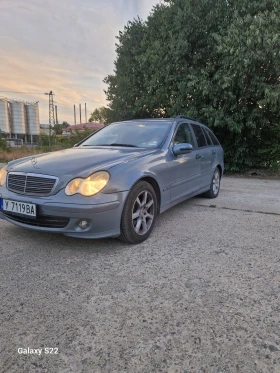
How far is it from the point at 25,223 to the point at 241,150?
7999 millimetres

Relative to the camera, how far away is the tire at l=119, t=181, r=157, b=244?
276 centimetres

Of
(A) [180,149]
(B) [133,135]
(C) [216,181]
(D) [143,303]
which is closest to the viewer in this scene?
(D) [143,303]

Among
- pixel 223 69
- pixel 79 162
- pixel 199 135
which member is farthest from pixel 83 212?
pixel 223 69

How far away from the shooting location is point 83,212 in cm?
249

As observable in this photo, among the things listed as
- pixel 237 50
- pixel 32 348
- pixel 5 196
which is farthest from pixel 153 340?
pixel 237 50

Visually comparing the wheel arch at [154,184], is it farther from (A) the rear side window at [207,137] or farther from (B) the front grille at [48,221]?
(A) the rear side window at [207,137]

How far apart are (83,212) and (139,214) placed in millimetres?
699

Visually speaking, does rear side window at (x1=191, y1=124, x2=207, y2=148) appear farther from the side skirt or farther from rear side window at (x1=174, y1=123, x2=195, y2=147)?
the side skirt

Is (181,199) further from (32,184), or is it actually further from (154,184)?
(32,184)

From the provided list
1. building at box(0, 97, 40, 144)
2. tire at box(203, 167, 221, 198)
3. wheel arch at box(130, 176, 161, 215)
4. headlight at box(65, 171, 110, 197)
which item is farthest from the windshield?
building at box(0, 97, 40, 144)

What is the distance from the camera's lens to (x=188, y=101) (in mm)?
8820

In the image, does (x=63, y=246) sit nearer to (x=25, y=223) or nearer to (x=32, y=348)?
(x=25, y=223)

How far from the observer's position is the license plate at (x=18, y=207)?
8.60ft

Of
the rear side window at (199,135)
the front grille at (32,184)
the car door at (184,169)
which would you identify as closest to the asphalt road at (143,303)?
Result: the front grille at (32,184)
